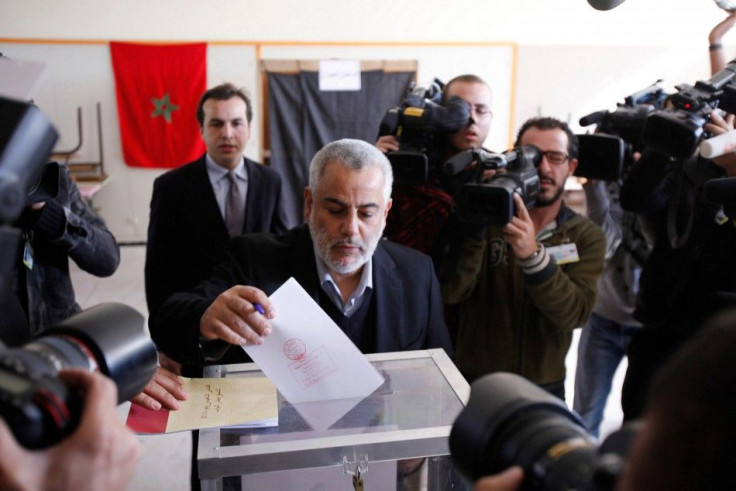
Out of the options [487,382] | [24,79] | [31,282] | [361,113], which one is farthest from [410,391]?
[361,113]

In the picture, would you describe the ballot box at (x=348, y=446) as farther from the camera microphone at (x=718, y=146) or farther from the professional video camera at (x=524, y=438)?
the camera microphone at (x=718, y=146)

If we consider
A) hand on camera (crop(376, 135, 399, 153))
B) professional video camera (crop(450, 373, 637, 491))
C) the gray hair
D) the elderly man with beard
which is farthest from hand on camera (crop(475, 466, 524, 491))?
hand on camera (crop(376, 135, 399, 153))

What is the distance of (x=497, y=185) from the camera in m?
1.71

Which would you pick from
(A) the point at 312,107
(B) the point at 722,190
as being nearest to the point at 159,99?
(A) the point at 312,107

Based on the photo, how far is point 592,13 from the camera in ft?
20.1

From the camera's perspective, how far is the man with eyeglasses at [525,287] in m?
1.89

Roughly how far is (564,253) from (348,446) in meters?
1.20

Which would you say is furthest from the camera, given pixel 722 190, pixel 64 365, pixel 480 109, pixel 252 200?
pixel 252 200

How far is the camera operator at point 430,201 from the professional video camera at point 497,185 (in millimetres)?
188

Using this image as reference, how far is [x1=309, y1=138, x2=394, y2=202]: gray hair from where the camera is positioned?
1.52m

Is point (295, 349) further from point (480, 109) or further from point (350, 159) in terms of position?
point (480, 109)

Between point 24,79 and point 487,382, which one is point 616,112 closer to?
point 487,382

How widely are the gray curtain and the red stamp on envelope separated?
4890 millimetres

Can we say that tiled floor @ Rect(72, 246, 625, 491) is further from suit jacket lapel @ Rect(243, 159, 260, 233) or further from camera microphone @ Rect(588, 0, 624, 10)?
camera microphone @ Rect(588, 0, 624, 10)
